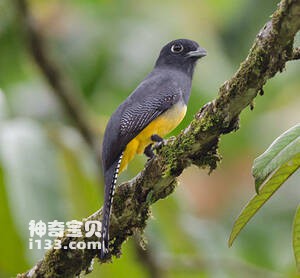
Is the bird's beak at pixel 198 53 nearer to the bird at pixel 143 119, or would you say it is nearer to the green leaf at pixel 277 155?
the bird at pixel 143 119

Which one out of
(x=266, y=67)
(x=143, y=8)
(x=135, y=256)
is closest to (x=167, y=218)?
(x=135, y=256)

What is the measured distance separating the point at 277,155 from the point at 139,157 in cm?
283

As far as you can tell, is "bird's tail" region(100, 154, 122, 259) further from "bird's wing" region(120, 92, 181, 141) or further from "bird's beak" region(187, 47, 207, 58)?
"bird's beak" region(187, 47, 207, 58)

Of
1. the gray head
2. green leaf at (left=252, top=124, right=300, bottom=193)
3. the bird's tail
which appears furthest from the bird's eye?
green leaf at (left=252, top=124, right=300, bottom=193)

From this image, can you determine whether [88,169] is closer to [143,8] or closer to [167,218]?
[167,218]

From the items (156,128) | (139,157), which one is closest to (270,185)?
(156,128)

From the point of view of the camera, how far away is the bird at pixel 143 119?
4664 mm

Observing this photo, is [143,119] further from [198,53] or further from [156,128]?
[198,53]

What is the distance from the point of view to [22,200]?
507 centimetres

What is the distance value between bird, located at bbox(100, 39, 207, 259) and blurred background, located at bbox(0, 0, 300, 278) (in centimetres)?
61

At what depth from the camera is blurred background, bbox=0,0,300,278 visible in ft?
17.8

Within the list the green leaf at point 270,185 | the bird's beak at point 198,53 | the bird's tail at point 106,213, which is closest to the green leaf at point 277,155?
the green leaf at point 270,185

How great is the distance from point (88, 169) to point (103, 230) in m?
1.82

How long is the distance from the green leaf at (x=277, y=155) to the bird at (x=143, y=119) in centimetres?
78
